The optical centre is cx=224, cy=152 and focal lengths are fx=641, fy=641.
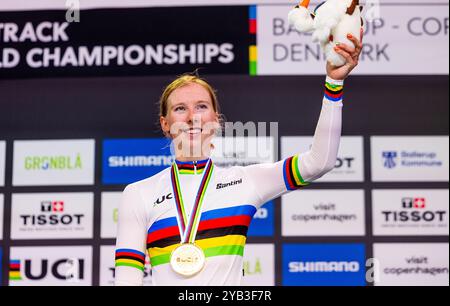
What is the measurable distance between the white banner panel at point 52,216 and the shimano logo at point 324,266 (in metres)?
1.27

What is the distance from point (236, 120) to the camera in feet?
13.0

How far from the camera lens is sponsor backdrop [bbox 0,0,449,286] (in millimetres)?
3883

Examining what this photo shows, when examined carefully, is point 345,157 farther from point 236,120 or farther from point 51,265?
point 51,265

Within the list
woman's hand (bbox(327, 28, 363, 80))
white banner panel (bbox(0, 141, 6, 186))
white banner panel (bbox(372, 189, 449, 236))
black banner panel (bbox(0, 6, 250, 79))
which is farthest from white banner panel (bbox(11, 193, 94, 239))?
woman's hand (bbox(327, 28, 363, 80))

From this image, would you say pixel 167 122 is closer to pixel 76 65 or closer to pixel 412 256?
pixel 76 65

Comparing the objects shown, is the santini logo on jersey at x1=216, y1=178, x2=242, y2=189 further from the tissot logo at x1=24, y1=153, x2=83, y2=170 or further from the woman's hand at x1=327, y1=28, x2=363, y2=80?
the tissot logo at x1=24, y1=153, x2=83, y2=170

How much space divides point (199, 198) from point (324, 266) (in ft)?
6.99

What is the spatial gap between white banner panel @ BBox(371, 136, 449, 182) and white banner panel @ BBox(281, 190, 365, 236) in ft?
0.71

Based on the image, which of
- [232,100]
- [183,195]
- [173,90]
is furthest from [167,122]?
[232,100]

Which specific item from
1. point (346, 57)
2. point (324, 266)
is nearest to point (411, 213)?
point (324, 266)

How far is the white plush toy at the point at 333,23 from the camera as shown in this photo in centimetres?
160

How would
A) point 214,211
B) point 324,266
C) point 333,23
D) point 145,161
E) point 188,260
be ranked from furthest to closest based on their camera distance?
point 145,161 → point 324,266 → point 214,211 → point 188,260 → point 333,23

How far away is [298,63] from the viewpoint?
390cm

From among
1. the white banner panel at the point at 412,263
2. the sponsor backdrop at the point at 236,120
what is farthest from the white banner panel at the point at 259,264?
the white banner panel at the point at 412,263
